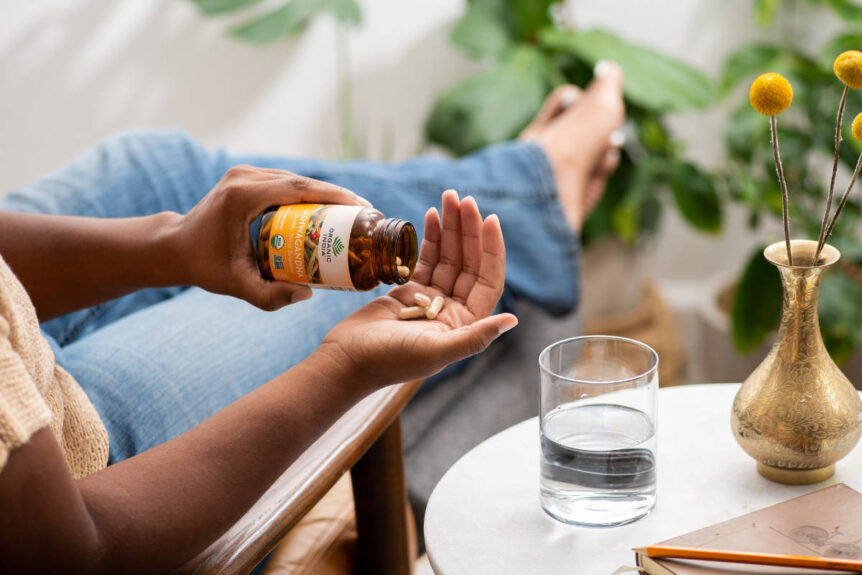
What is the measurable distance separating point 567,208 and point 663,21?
896 mm

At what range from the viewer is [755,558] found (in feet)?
1.95

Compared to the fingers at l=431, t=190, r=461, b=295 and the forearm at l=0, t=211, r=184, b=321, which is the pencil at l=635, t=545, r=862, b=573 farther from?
the forearm at l=0, t=211, r=184, b=321

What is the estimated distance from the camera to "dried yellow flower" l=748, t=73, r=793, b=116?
0.61 m

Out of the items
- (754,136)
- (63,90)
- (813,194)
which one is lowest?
(813,194)

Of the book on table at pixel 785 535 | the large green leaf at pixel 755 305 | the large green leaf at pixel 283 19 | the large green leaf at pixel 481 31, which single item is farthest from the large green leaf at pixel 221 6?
the book on table at pixel 785 535

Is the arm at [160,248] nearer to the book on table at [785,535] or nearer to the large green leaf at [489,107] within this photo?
the book on table at [785,535]

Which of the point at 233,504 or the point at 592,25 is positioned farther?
the point at 592,25

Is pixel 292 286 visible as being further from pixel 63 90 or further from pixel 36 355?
pixel 63 90

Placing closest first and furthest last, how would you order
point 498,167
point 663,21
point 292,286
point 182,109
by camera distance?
point 292,286, point 498,167, point 182,109, point 663,21

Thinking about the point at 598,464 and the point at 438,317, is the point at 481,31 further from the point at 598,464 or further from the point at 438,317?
the point at 598,464

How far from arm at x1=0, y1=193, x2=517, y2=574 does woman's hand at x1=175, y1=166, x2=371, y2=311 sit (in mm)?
83

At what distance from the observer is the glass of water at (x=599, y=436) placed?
2.11 ft

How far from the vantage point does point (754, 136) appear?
5.71ft

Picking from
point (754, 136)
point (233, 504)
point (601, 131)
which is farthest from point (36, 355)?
point (754, 136)
